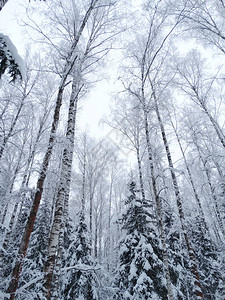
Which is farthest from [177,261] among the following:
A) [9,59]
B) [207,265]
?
[9,59]

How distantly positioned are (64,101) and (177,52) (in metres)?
8.83

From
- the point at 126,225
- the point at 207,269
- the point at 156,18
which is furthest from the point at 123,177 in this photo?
the point at 156,18

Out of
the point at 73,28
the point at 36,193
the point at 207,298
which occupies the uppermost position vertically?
the point at 73,28

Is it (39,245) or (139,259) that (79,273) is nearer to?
(39,245)

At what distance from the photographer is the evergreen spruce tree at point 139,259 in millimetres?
6039

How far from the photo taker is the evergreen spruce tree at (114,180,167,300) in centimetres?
604

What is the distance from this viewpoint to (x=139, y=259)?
21.8 feet

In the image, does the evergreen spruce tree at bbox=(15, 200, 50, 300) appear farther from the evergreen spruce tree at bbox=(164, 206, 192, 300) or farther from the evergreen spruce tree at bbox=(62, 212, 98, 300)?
the evergreen spruce tree at bbox=(164, 206, 192, 300)

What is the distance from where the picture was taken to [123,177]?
2352cm

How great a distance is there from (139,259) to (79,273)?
11.0 feet

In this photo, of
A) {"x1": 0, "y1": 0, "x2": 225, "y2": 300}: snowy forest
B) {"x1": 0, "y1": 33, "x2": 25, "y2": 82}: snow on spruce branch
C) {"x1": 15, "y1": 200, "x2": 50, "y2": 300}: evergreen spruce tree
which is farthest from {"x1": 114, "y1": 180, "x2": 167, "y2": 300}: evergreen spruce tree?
{"x1": 0, "y1": 33, "x2": 25, "y2": 82}: snow on spruce branch

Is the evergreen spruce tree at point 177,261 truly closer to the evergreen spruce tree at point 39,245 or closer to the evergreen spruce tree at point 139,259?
the evergreen spruce tree at point 139,259

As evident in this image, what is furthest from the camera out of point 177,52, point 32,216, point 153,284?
point 177,52

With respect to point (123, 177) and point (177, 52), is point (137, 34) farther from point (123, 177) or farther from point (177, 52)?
point (123, 177)
